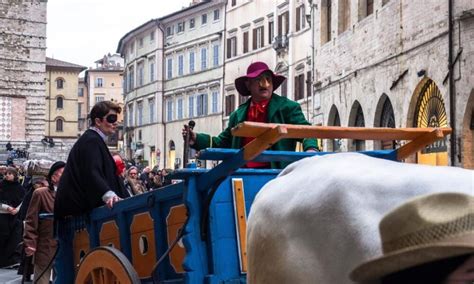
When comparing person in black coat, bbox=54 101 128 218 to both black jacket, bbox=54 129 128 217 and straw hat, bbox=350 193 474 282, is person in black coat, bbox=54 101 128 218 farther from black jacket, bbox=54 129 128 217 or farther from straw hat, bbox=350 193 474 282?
straw hat, bbox=350 193 474 282

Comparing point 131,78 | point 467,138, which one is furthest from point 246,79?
point 131,78

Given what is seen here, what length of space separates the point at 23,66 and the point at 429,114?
57790 millimetres

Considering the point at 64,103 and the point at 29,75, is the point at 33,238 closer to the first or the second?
the point at 29,75

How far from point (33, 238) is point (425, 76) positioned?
13.0 m

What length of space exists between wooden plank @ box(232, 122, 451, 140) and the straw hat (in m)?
1.37

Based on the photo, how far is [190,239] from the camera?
4.29m

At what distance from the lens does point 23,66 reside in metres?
74.6

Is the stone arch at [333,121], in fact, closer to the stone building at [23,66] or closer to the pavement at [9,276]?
the pavement at [9,276]

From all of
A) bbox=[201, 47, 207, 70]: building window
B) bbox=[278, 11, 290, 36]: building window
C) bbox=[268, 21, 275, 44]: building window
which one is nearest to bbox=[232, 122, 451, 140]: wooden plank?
bbox=[278, 11, 290, 36]: building window

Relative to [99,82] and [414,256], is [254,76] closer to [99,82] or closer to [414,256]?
[414,256]

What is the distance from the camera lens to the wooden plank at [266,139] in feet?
10.7

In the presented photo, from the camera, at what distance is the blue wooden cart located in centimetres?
374

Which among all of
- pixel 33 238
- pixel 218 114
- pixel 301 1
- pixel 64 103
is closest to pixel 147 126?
pixel 218 114

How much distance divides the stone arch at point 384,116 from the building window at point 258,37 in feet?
79.6
